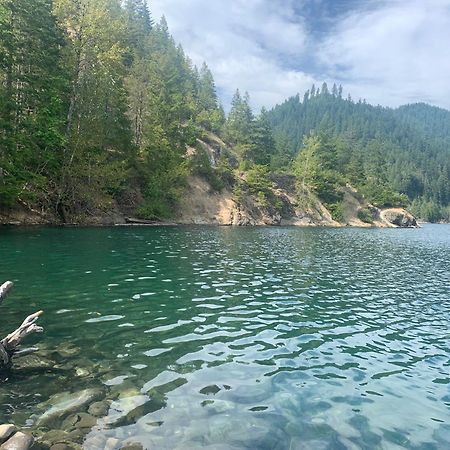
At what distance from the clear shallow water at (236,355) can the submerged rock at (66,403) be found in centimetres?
24

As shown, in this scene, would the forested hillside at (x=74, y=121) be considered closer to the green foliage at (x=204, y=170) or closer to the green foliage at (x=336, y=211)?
the green foliage at (x=204, y=170)

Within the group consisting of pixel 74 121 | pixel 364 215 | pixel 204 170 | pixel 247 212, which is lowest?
pixel 247 212

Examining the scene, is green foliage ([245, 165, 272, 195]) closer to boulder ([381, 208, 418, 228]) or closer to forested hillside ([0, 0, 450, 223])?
forested hillside ([0, 0, 450, 223])

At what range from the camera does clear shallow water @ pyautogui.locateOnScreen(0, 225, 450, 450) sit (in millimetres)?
8203

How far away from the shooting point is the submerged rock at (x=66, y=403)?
7.91 m

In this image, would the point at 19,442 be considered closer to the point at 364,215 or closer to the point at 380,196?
the point at 364,215

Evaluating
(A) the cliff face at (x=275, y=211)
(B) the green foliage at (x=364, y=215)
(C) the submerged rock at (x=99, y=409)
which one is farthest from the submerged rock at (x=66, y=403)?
(B) the green foliage at (x=364, y=215)

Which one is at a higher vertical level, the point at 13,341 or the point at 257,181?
the point at 257,181

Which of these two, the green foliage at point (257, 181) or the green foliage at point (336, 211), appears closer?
the green foliage at point (257, 181)

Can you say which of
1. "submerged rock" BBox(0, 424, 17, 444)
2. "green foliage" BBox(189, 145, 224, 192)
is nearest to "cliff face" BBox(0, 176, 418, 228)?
"green foliage" BBox(189, 145, 224, 192)

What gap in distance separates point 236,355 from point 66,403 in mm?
4920

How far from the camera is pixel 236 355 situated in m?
11.9

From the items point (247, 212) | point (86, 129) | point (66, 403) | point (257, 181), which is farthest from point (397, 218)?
point (66, 403)

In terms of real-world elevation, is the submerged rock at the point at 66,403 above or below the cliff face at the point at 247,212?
below
